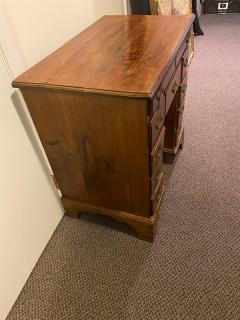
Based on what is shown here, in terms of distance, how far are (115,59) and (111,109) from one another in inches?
9.1

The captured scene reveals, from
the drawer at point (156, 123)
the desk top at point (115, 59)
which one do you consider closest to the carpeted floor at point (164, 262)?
the drawer at point (156, 123)

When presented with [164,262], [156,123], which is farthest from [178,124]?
[164,262]

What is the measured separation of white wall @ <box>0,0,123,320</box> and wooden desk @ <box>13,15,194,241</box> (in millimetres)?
55

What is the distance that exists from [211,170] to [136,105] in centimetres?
101

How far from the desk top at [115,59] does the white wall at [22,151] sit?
6cm

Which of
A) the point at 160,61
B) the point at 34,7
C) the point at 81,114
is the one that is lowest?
the point at 81,114

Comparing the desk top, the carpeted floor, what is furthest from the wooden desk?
the carpeted floor

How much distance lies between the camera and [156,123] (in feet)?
2.98

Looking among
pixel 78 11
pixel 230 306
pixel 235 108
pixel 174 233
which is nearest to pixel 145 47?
pixel 78 11

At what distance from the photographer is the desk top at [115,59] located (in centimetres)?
79

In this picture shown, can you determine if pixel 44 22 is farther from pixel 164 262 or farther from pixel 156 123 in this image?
pixel 164 262

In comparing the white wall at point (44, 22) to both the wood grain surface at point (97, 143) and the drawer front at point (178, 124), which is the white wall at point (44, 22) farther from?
the drawer front at point (178, 124)

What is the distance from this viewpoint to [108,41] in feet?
3.57

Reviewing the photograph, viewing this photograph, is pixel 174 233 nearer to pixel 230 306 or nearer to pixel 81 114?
pixel 230 306
